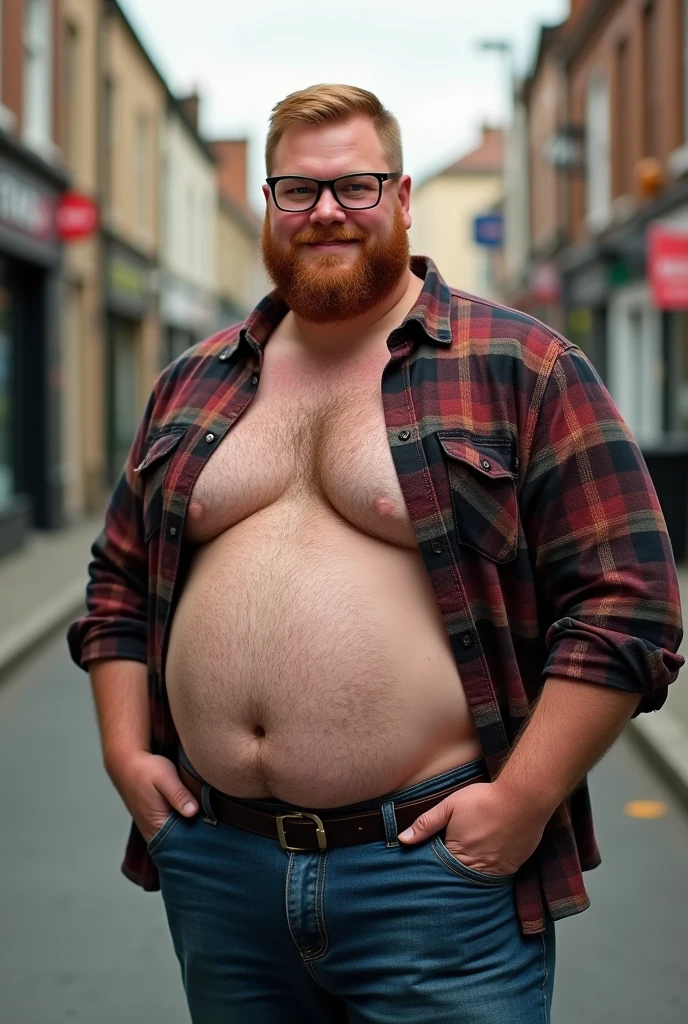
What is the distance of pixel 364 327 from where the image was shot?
227cm

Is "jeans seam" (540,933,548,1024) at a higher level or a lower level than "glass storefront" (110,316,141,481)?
lower

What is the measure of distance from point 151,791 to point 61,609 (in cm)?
800

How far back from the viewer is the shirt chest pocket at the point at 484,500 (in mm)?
→ 2051

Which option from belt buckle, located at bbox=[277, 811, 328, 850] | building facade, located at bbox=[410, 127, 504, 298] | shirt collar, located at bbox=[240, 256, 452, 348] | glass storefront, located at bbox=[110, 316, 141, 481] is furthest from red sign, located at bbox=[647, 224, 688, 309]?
building facade, located at bbox=[410, 127, 504, 298]

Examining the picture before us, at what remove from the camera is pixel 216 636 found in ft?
7.43

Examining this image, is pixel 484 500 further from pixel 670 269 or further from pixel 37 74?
pixel 37 74

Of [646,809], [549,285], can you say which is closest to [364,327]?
[646,809]

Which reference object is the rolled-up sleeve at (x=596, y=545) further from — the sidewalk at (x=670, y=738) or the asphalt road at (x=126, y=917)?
the sidewalk at (x=670, y=738)

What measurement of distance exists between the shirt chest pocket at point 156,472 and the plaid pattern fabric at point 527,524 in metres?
0.41

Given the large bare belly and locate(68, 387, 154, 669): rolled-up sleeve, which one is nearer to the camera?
the large bare belly

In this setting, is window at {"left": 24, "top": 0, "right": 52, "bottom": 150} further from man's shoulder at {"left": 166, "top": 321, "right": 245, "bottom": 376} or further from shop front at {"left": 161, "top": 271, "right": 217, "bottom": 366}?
man's shoulder at {"left": 166, "top": 321, "right": 245, "bottom": 376}

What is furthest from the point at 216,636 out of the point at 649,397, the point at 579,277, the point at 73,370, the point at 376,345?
the point at 579,277

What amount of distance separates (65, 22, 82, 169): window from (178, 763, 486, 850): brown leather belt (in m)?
16.6

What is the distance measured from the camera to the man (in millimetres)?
2020
